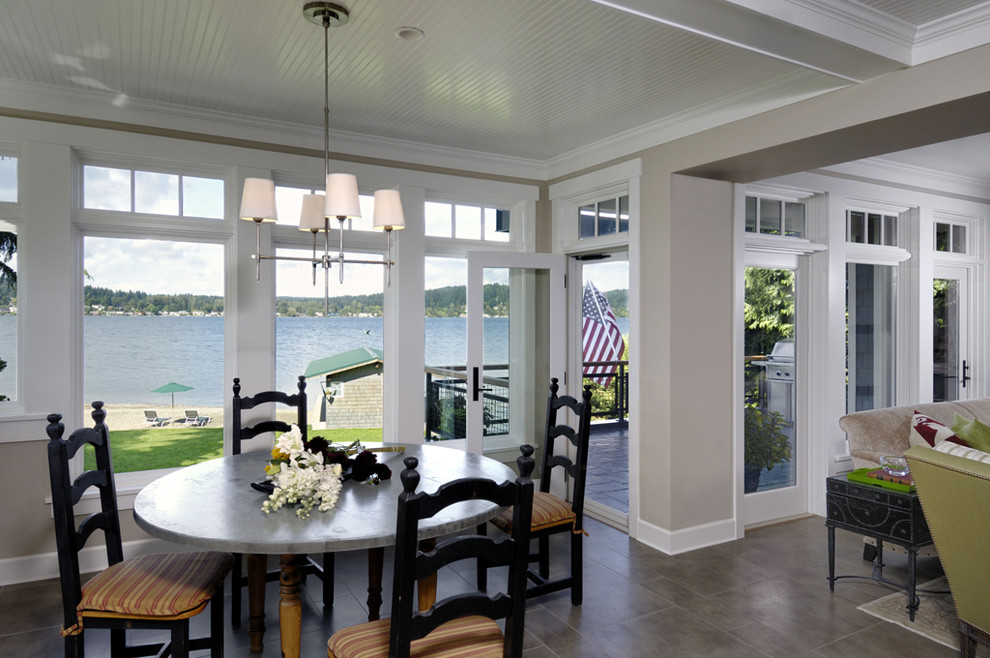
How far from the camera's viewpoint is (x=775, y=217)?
15.6 feet

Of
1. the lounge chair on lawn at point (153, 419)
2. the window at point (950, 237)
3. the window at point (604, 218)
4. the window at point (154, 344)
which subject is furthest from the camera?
the window at point (950, 237)

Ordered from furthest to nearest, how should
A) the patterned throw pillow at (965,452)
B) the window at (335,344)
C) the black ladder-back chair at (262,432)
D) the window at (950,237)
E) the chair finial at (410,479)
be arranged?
the window at (950,237)
the window at (335,344)
the black ladder-back chair at (262,432)
the patterned throw pillow at (965,452)
the chair finial at (410,479)

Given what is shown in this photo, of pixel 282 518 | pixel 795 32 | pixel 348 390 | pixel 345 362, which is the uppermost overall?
pixel 795 32

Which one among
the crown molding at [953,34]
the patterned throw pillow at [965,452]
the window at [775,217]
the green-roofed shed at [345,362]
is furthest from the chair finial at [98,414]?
the window at [775,217]

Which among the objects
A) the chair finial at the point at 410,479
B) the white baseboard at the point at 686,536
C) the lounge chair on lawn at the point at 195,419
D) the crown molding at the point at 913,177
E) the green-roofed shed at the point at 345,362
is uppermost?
the crown molding at the point at 913,177

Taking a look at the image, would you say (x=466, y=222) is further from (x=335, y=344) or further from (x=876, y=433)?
(x=876, y=433)

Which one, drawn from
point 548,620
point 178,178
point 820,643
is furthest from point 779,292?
point 178,178

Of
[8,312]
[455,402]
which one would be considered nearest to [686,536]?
[455,402]

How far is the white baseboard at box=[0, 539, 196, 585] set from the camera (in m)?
3.46

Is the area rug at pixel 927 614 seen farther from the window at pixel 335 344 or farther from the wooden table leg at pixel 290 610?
the window at pixel 335 344

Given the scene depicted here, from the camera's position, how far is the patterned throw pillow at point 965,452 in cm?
250

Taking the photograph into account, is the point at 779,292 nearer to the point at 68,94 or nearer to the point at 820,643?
the point at 820,643

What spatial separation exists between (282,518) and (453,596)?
758 millimetres

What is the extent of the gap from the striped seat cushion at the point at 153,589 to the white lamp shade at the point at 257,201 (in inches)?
55.1
